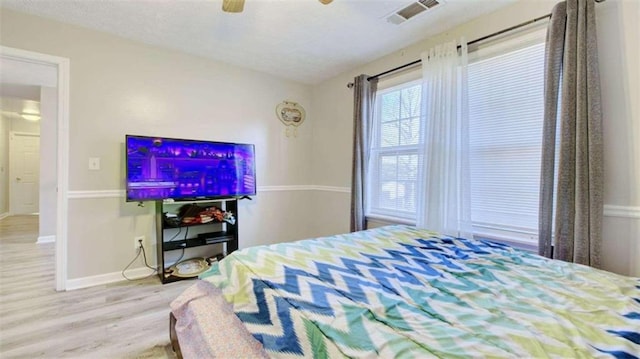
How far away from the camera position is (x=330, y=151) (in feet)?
12.1

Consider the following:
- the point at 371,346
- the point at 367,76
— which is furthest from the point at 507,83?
the point at 371,346

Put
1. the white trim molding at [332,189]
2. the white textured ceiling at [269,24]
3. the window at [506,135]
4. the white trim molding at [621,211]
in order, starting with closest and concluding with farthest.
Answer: the white trim molding at [621,211]
the window at [506,135]
the white textured ceiling at [269,24]
the white trim molding at [332,189]

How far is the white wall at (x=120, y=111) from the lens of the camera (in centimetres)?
251

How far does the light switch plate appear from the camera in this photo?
102 inches

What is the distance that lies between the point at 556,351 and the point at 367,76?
2.85m

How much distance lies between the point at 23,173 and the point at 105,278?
614cm

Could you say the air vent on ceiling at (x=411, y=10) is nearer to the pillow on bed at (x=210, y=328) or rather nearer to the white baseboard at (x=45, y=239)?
the pillow on bed at (x=210, y=328)

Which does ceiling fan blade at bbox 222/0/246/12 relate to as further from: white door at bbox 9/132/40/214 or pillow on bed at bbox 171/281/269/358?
white door at bbox 9/132/40/214

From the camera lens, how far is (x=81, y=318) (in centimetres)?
202

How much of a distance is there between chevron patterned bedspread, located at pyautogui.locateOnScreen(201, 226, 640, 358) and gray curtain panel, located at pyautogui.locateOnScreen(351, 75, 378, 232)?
154 centimetres

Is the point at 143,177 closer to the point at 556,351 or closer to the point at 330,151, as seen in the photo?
the point at 330,151

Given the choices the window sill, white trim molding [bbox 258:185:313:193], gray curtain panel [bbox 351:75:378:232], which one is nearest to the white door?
white trim molding [bbox 258:185:313:193]

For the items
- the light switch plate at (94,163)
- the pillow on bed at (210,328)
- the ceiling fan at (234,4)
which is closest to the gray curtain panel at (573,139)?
the ceiling fan at (234,4)

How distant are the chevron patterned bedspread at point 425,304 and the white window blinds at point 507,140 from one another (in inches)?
27.6
